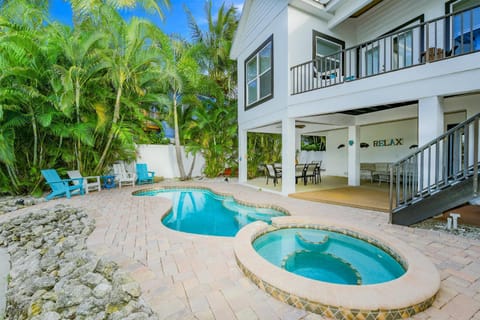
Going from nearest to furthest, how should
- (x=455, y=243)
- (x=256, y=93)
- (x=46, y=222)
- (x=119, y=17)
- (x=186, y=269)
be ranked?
(x=186, y=269) < (x=455, y=243) < (x=46, y=222) < (x=119, y=17) < (x=256, y=93)

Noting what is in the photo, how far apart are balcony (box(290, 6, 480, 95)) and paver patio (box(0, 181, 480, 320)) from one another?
161 inches

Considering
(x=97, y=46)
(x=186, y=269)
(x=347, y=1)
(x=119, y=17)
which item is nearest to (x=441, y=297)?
(x=186, y=269)

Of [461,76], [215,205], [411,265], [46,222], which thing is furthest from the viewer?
[215,205]

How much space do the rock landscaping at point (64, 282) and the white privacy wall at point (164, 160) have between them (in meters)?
8.14

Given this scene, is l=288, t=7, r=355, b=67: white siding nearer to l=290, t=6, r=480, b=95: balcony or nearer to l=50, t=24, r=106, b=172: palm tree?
l=290, t=6, r=480, b=95: balcony

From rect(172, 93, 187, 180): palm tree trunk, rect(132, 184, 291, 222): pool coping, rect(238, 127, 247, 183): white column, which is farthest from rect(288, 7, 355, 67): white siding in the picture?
rect(172, 93, 187, 180): palm tree trunk

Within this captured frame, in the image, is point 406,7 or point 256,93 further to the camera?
point 256,93

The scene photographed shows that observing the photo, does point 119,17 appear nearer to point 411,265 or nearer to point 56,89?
point 56,89

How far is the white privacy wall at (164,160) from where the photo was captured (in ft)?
41.3

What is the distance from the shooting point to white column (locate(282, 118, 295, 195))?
26.0ft

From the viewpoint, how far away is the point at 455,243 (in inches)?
151

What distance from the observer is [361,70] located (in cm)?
923

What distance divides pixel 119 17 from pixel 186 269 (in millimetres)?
10131

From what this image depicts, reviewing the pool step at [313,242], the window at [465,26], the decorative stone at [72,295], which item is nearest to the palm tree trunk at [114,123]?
the decorative stone at [72,295]
